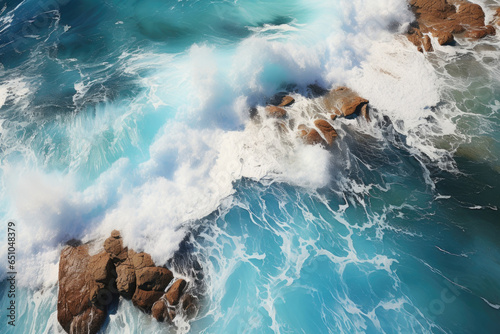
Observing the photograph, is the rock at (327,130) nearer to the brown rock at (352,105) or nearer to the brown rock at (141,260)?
the brown rock at (352,105)

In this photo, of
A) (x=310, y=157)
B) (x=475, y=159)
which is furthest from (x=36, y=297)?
(x=475, y=159)

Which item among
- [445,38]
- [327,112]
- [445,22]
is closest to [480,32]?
[445,22]

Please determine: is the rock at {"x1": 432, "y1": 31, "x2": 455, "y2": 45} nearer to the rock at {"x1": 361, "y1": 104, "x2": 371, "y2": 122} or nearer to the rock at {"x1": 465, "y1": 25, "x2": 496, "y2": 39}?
the rock at {"x1": 465, "y1": 25, "x2": 496, "y2": 39}

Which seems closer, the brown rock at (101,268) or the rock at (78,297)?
the rock at (78,297)

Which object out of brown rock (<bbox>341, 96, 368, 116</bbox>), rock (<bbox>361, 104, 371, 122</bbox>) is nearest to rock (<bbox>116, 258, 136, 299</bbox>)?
brown rock (<bbox>341, 96, 368, 116</bbox>)

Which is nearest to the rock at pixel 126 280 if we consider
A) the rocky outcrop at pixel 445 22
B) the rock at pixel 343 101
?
the rock at pixel 343 101
